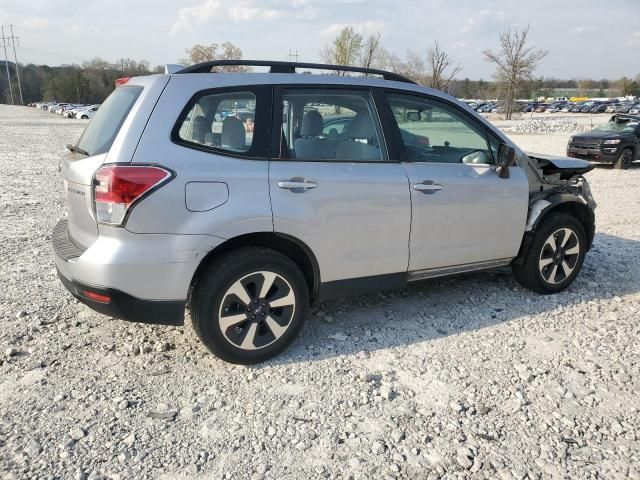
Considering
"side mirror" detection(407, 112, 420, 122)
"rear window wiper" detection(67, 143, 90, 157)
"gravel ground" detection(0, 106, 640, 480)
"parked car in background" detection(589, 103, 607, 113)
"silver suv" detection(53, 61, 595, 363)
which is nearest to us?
"gravel ground" detection(0, 106, 640, 480)

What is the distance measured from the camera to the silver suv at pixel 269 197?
3117 millimetres

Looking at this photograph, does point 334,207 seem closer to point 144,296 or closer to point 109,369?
point 144,296

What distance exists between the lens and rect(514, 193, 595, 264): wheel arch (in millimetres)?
4641

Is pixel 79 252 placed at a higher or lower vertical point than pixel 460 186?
lower

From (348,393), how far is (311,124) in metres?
1.83

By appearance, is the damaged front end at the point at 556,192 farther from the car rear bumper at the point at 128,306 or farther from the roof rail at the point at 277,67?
the car rear bumper at the point at 128,306

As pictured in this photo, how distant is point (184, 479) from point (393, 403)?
129 centimetres

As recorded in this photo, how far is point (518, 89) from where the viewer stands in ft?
149

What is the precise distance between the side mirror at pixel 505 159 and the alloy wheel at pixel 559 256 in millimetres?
865

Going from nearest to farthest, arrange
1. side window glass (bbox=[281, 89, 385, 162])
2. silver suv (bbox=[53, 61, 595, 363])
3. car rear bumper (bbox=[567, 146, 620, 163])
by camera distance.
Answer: silver suv (bbox=[53, 61, 595, 363]) → side window glass (bbox=[281, 89, 385, 162]) → car rear bumper (bbox=[567, 146, 620, 163])

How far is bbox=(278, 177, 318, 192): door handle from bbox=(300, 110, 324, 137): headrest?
37 cm

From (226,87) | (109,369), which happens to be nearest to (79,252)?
(109,369)

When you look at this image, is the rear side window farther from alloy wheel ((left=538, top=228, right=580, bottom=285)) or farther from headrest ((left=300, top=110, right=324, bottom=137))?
alloy wheel ((left=538, top=228, right=580, bottom=285))

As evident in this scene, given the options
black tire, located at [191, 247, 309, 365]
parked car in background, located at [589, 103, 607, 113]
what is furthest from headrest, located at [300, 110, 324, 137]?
parked car in background, located at [589, 103, 607, 113]
